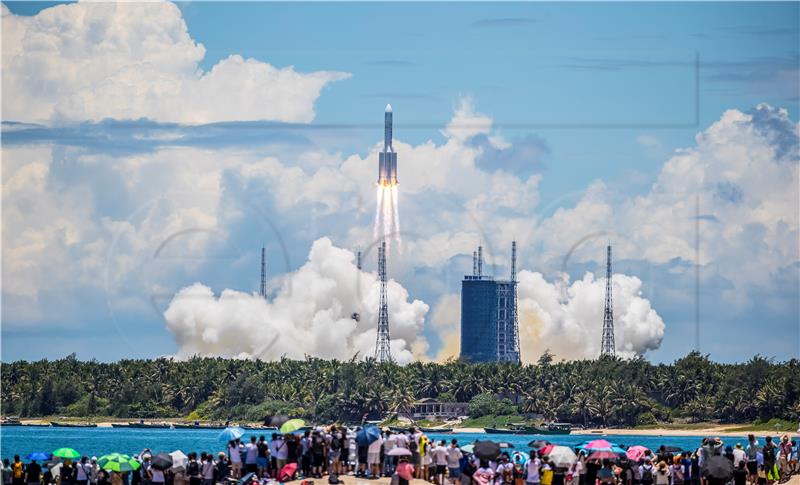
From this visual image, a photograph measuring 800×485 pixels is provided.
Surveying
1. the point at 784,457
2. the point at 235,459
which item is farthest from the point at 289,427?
the point at 784,457

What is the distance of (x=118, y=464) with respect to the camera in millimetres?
87938

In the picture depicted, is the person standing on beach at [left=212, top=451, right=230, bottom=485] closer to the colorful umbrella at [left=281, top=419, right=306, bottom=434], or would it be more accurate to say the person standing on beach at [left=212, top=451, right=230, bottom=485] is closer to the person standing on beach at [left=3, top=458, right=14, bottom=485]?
the colorful umbrella at [left=281, top=419, right=306, bottom=434]

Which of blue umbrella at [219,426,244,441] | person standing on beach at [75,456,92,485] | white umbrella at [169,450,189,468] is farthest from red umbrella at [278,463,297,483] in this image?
person standing on beach at [75,456,92,485]

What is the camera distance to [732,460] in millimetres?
89500

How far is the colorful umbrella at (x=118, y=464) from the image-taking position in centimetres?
8762

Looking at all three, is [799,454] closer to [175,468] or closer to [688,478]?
[688,478]

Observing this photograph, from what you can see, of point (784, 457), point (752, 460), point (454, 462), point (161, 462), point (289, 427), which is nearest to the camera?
point (161, 462)

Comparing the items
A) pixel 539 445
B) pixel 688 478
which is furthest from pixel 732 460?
pixel 539 445

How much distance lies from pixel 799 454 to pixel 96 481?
150 ft

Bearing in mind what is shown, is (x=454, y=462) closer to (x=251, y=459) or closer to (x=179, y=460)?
(x=251, y=459)

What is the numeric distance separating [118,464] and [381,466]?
12.9 metres

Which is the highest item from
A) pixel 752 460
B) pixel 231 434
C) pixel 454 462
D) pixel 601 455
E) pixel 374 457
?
pixel 231 434

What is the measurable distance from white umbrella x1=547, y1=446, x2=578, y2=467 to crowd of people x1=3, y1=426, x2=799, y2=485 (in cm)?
22

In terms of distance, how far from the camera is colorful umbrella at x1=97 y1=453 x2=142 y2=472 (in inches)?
3450
